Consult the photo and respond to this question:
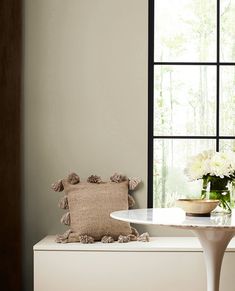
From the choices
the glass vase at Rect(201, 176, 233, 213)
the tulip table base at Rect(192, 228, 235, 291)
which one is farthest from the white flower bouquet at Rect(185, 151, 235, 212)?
the tulip table base at Rect(192, 228, 235, 291)

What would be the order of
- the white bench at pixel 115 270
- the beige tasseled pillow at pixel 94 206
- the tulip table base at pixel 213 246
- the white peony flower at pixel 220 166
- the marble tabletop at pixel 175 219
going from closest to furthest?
1. the marble tabletop at pixel 175 219
2. the tulip table base at pixel 213 246
3. the white peony flower at pixel 220 166
4. the white bench at pixel 115 270
5. the beige tasseled pillow at pixel 94 206

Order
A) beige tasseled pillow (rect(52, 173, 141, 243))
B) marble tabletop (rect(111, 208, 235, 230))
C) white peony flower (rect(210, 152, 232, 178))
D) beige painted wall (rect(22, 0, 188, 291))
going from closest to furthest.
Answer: marble tabletop (rect(111, 208, 235, 230)) < white peony flower (rect(210, 152, 232, 178)) < beige tasseled pillow (rect(52, 173, 141, 243)) < beige painted wall (rect(22, 0, 188, 291))

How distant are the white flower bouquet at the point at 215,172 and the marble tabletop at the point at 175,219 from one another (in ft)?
0.39

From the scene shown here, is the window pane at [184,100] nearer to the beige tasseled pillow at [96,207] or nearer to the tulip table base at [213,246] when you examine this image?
the beige tasseled pillow at [96,207]

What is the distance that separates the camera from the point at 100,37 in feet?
15.9


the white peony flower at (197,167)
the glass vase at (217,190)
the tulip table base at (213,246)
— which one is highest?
the white peony flower at (197,167)

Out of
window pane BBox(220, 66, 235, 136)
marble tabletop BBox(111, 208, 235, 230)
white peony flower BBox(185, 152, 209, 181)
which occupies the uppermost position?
window pane BBox(220, 66, 235, 136)

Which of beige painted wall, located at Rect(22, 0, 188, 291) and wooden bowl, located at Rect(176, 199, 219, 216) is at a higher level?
beige painted wall, located at Rect(22, 0, 188, 291)

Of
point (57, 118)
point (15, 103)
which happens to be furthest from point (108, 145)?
point (15, 103)

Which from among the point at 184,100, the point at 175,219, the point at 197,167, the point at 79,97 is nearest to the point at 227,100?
the point at 184,100

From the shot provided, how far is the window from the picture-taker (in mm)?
4887

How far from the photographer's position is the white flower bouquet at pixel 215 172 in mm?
3822

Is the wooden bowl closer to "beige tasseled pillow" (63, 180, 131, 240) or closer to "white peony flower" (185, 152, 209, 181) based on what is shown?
"white peony flower" (185, 152, 209, 181)

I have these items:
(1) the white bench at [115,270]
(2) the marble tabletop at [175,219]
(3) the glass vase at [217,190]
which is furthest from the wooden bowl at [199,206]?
(1) the white bench at [115,270]
